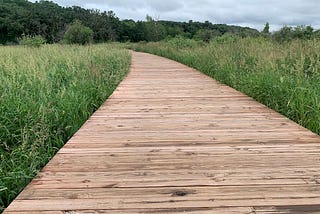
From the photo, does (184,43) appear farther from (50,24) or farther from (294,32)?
(50,24)

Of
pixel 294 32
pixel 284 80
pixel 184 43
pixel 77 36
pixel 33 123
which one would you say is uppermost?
pixel 294 32

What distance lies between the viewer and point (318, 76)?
4.44 meters

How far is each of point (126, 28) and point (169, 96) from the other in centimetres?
6610

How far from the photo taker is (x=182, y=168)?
212 centimetres

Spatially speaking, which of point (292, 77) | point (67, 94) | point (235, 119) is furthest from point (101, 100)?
point (292, 77)

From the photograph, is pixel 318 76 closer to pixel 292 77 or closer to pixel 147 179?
pixel 292 77

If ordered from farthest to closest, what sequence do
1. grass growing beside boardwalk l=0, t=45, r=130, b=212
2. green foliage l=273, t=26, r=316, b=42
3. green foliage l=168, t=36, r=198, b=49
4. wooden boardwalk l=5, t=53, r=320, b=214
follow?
1. green foliage l=168, t=36, r=198, b=49
2. green foliage l=273, t=26, r=316, b=42
3. grass growing beside boardwalk l=0, t=45, r=130, b=212
4. wooden boardwalk l=5, t=53, r=320, b=214

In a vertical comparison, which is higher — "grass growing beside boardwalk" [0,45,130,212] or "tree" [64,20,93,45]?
"tree" [64,20,93,45]

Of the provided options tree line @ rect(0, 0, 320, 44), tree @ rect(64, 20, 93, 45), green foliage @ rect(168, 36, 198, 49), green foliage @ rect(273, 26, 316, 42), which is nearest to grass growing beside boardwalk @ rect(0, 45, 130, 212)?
green foliage @ rect(273, 26, 316, 42)

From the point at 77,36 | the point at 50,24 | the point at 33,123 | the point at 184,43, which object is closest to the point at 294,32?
the point at 184,43

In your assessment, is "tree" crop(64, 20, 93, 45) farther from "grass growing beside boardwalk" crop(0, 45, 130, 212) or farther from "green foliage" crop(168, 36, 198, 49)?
"grass growing beside boardwalk" crop(0, 45, 130, 212)

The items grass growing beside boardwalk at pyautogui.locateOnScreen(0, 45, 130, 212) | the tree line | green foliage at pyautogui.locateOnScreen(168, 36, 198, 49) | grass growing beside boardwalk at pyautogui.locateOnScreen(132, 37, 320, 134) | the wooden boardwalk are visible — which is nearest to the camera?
the wooden boardwalk

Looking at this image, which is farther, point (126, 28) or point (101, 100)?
point (126, 28)

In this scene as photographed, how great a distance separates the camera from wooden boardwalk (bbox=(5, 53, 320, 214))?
1620mm
